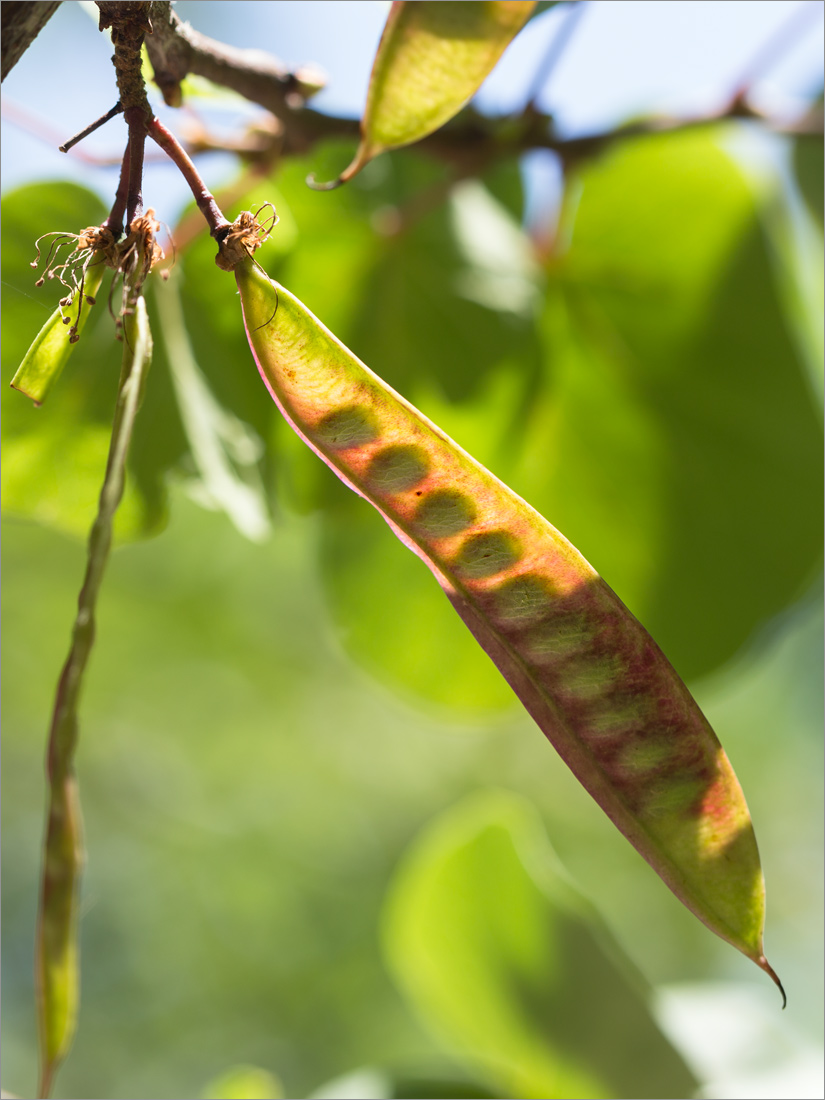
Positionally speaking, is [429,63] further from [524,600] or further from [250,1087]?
[250,1087]

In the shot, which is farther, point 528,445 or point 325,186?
point 528,445

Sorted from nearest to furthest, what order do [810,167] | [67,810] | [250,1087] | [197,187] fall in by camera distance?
[197,187] < [67,810] < [250,1087] < [810,167]

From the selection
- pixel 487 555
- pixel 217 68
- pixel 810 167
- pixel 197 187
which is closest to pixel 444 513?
pixel 487 555

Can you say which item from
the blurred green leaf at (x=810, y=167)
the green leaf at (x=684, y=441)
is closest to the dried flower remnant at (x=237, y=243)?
the green leaf at (x=684, y=441)

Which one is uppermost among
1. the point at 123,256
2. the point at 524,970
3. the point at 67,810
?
the point at 123,256

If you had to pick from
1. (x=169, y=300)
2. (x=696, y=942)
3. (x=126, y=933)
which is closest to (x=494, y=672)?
(x=169, y=300)

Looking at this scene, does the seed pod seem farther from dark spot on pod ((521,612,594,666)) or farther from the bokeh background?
the bokeh background
